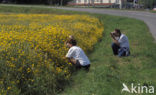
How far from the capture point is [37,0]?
65.6 m

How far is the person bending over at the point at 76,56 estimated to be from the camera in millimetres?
7016

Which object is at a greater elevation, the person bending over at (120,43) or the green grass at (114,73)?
the person bending over at (120,43)

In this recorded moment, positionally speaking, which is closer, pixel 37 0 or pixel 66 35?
pixel 66 35

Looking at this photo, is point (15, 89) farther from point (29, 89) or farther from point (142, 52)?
point (142, 52)

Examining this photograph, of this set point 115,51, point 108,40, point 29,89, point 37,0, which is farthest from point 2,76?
point 37,0

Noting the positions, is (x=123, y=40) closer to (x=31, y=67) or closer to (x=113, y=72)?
(x=113, y=72)

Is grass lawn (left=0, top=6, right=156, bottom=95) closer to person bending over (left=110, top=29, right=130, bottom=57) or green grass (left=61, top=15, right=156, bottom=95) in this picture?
green grass (left=61, top=15, right=156, bottom=95)

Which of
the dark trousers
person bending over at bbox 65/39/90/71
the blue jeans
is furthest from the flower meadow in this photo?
the dark trousers

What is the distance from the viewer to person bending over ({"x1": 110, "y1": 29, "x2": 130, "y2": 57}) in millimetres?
9117

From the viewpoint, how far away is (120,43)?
924cm

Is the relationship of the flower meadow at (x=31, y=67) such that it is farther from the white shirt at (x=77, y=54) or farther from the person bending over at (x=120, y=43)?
the person bending over at (x=120, y=43)

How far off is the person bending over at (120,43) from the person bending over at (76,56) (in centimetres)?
→ 245

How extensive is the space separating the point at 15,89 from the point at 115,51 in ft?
16.9

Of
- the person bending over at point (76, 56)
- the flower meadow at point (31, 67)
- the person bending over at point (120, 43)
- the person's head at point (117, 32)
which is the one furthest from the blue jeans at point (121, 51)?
the flower meadow at point (31, 67)
